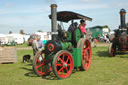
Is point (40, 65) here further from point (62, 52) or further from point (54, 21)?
point (54, 21)

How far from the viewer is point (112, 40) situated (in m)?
9.46

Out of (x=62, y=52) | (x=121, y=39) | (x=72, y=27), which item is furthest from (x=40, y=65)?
(x=121, y=39)

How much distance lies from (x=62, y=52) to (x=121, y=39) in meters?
5.10

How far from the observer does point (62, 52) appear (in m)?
4.86

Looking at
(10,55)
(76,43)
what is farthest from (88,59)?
(10,55)

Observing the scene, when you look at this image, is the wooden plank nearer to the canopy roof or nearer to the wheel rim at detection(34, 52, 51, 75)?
the wheel rim at detection(34, 52, 51, 75)

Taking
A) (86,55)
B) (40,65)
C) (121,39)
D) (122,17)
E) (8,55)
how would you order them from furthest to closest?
(122,17) < (121,39) < (8,55) < (86,55) < (40,65)

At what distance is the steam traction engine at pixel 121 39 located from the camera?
8.95 m

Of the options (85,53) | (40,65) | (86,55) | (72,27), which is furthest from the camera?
(86,55)

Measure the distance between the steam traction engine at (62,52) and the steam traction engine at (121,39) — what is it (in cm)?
332

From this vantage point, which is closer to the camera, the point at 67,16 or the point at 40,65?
the point at 40,65

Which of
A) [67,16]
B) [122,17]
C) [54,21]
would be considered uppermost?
[122,17]

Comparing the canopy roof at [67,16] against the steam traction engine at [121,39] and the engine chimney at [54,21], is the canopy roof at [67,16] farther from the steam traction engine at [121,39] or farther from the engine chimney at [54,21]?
the steam traction engine at [121,39]

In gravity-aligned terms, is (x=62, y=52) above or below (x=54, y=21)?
below
